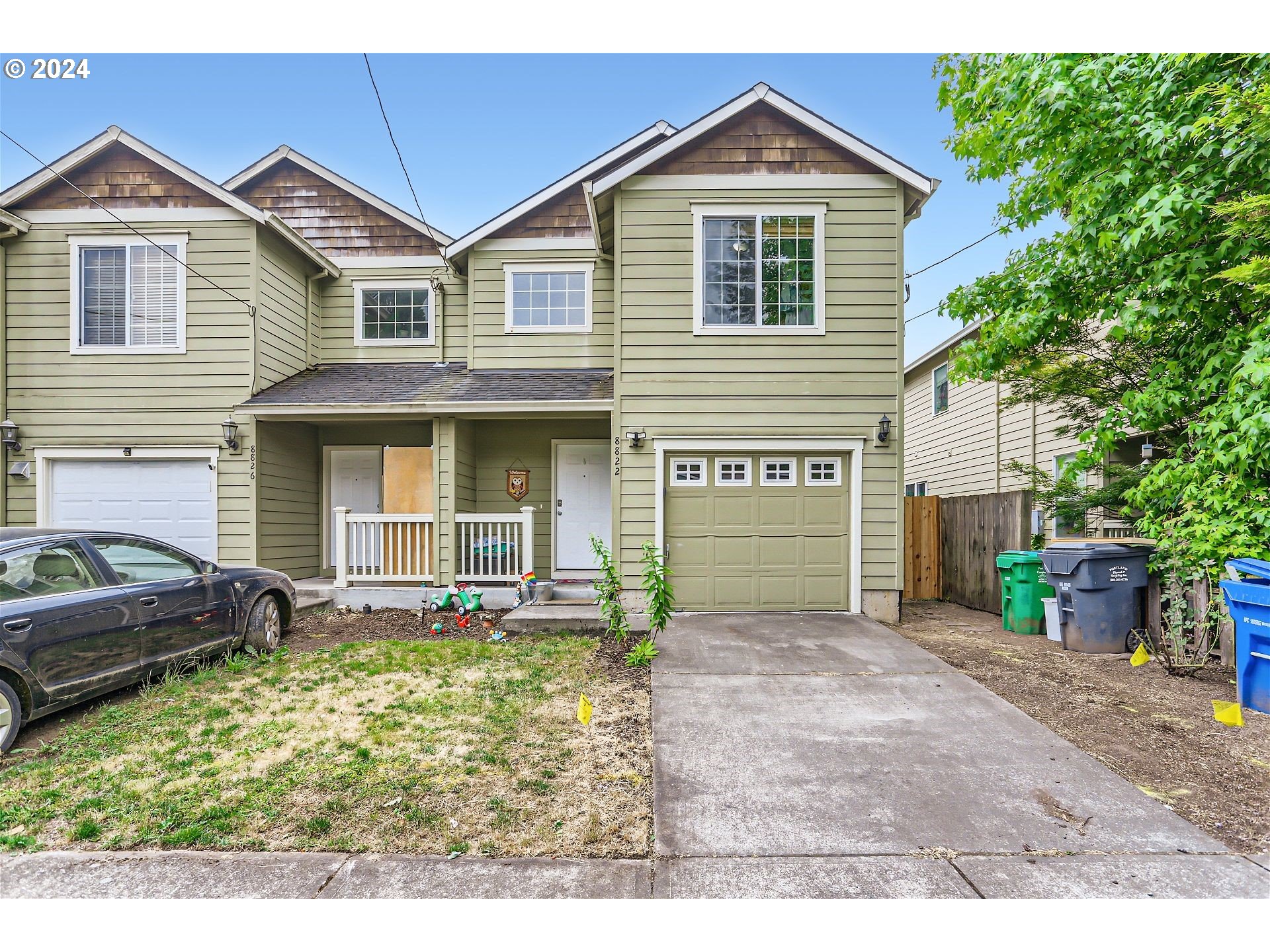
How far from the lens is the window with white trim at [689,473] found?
7832mm

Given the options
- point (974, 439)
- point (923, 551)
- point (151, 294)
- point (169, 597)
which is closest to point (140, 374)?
point (151, 294)

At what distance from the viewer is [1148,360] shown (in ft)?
23.5

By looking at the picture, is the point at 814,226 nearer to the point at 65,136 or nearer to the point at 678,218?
the point at 678,218

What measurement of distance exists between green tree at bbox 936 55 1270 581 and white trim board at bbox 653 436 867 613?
163 cm

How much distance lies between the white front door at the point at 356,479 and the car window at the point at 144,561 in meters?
4.93

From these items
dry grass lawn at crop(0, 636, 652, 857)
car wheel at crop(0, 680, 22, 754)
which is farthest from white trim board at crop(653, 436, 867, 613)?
car wheel at crop(0, 680, 22, 754)

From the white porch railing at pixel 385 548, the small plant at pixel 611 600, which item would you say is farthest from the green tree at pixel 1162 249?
the white porch railing at pixel 385 548

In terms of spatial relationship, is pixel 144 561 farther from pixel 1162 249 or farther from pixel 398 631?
pixel 1162 249

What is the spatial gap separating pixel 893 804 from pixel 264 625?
556 centimetres

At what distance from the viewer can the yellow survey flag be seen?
4203mm

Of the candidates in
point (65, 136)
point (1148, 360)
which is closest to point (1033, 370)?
point (1148, 360)

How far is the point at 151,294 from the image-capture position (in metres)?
8.75

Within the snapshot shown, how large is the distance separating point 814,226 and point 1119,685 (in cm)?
566

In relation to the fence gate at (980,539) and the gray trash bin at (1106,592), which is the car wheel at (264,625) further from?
Answer: the fence gate at (980,539)
